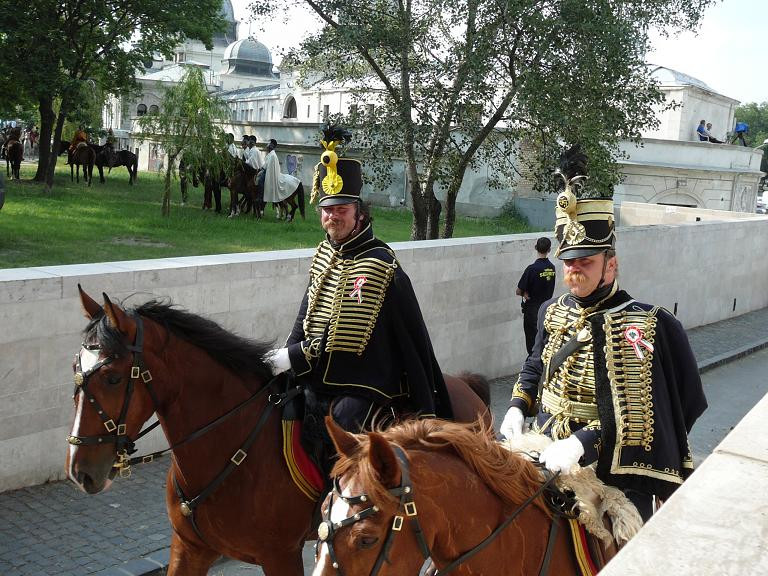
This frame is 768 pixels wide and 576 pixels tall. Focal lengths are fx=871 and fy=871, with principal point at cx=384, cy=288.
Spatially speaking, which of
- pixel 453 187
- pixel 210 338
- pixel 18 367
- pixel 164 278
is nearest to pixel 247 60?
pixel 453 187

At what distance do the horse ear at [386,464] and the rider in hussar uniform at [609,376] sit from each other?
104 centimetres

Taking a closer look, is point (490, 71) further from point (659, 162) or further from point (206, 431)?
point (659, 162)

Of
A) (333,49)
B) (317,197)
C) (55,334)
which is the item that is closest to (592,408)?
(317,197)

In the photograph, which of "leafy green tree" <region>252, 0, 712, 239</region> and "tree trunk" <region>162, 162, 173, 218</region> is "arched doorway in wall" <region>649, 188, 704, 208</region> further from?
"tree trunk" <region>162, 162, 173, 218</region>

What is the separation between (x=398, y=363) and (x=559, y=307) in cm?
123

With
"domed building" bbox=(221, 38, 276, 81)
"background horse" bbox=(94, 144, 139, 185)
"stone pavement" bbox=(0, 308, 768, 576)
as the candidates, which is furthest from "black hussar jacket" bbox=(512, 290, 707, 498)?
"domed building" bbox=(221, 38, 276, 81)

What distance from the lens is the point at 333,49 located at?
16.4 metres

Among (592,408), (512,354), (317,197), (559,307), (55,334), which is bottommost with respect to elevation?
(512,354)

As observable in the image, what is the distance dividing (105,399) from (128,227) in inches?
617

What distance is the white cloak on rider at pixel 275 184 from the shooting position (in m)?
22.5

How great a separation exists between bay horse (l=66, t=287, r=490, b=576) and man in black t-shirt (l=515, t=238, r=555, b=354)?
6913 millimetres

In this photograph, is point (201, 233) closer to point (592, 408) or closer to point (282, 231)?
point (282, 231)

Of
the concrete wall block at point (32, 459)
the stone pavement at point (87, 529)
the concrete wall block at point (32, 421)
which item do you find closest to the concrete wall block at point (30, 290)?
the concrete wall block at point (32, 421)

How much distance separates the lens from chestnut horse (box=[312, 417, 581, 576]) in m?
A: 2.70
